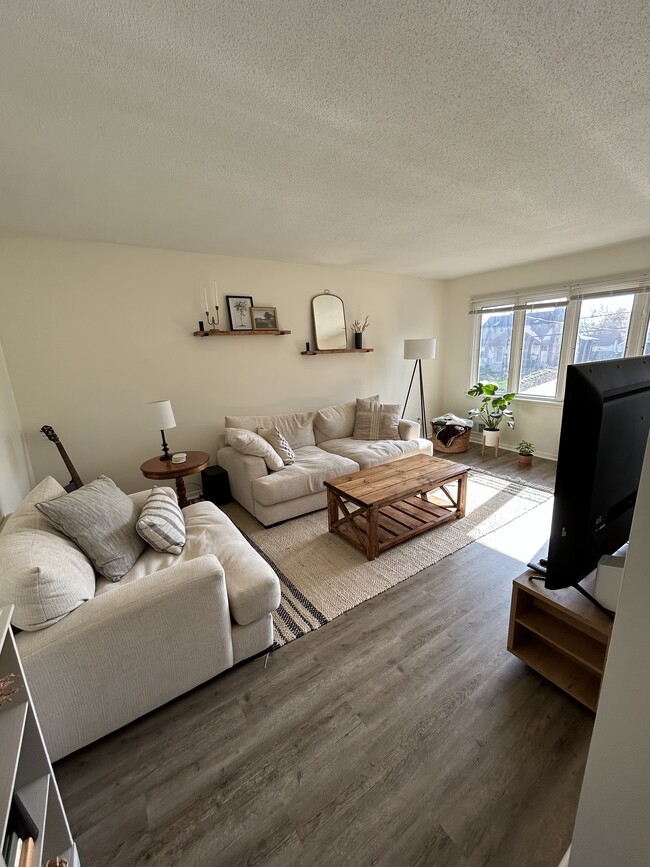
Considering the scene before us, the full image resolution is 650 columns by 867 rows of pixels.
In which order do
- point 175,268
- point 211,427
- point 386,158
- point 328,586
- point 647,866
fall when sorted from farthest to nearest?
1. point 211,427
2. point 175,268
3. point 328,586
4. point 386,158
5. point 647,866

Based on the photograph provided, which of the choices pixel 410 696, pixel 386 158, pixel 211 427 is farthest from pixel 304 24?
pixel 211 427

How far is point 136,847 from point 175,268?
357 cm

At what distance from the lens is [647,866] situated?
2.32ft

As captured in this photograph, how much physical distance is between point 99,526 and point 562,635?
212cm

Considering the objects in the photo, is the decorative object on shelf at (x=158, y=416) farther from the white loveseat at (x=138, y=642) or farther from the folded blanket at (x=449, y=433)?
the folded blanket at (x=449, y=433)

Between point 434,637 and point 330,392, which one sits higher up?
point 330,392

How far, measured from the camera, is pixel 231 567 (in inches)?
67.3

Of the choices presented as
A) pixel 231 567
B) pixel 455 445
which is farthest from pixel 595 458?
pixel 455 445

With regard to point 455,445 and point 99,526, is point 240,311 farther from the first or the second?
point 455,445

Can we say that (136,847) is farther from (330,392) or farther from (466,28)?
(330,392)

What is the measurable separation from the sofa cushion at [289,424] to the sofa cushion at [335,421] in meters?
0.09

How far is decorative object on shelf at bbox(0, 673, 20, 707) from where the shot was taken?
0.82m

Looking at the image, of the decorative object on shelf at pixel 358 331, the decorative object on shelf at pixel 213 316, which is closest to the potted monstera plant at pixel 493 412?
the decorative object on shelf at pixel 358 331

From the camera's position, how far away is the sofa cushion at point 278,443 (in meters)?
3.29
